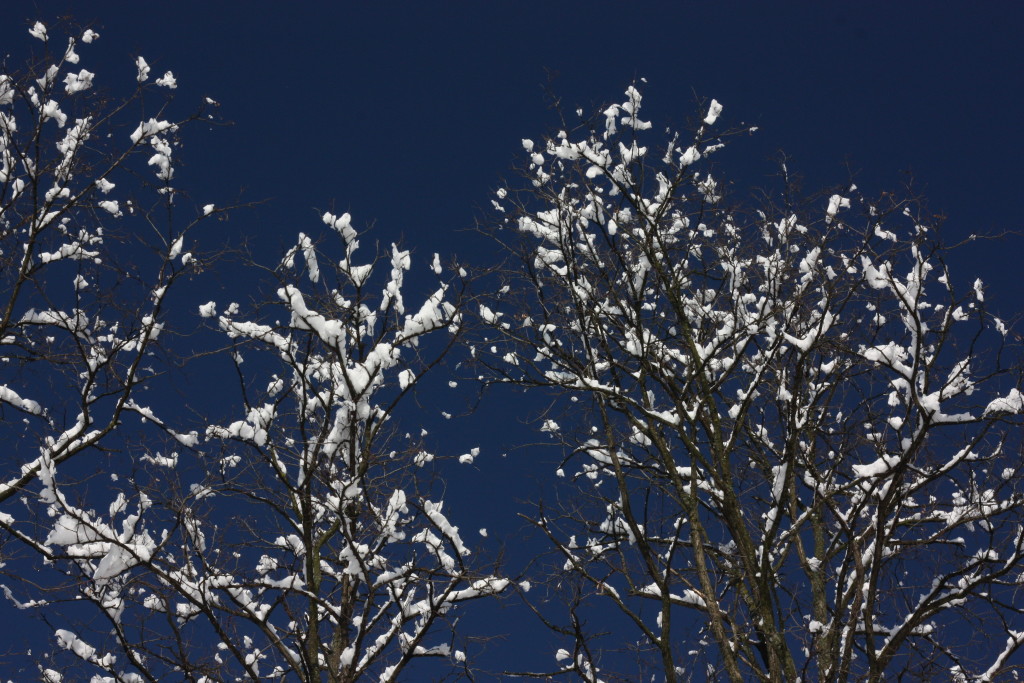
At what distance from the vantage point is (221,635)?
249 inches

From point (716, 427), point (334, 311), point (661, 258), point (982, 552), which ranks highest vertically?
point (661, 258)

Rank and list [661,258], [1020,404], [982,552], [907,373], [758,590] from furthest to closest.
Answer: [661,258] → [982,552] → [758,590] → [1020,404] → [907,373]

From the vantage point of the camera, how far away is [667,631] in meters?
6.68

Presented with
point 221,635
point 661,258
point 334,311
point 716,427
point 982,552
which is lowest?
point 221,635

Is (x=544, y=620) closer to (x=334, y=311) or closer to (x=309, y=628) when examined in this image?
(x=309, y=628)

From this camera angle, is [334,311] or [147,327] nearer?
[334,311]

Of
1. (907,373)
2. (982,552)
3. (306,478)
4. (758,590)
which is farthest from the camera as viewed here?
(982,552)

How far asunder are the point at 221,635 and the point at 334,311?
8.95 ft

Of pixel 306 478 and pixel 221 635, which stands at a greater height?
pixel 306 478

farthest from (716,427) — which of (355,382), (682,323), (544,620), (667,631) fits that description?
(355,382)

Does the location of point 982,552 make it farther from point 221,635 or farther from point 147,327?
point 147,327

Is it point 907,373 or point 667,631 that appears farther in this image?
point 667,631

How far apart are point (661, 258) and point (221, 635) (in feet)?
17.1

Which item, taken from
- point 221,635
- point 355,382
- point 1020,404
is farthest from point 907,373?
point 221,635
